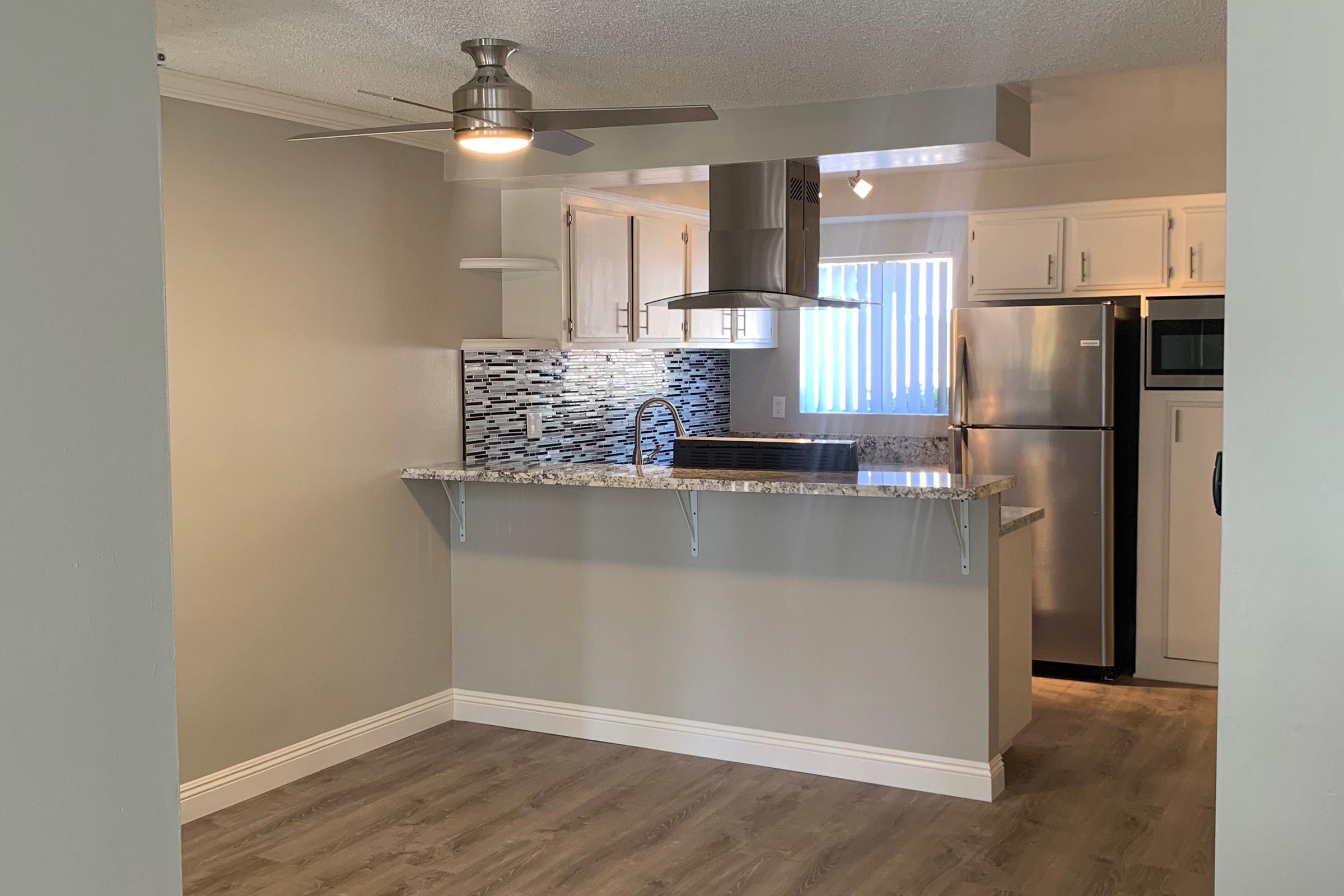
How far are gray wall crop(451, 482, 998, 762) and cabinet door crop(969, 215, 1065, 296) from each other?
2.05m

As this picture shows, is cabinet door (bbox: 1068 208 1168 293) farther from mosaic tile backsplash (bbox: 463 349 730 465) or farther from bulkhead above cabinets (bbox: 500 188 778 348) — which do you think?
mosaic tile backsplash (bbox: 463 349 730 465)

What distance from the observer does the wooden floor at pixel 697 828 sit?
10.4 feet

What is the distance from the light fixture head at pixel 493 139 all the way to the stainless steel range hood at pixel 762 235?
51.1 inches

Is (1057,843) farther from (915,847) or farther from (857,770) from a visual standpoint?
(857,770)

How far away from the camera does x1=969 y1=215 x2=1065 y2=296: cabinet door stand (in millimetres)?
5449

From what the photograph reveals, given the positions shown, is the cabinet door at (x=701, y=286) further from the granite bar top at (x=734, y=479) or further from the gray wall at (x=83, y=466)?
the gray wall at (x=83, y=466)

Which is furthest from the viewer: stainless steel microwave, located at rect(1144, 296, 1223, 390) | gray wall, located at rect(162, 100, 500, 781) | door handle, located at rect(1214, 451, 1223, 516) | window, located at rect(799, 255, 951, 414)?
window, located at rect(799, 255, 951, 414)

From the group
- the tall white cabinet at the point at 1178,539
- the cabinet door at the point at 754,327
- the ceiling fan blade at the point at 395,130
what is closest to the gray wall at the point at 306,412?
the ceiling fan blade at the point at 395,130

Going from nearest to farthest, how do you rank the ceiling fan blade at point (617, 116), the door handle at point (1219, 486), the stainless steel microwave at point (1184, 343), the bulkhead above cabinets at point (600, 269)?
the door handle at point (1219, 486) < the ceiling fan blade at point (617, 116) < the bulkhead above cabinets at point (600, 269) < the stainless steel microwave at point (1184, 343)

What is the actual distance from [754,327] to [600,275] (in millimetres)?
1608

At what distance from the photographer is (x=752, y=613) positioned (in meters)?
4.18

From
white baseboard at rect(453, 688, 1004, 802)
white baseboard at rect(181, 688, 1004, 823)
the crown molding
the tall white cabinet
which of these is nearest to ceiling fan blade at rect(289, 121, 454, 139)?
the crown molding

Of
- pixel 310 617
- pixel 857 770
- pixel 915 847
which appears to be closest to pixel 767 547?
pixel 857 770

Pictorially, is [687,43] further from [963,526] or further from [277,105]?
[963,526]
